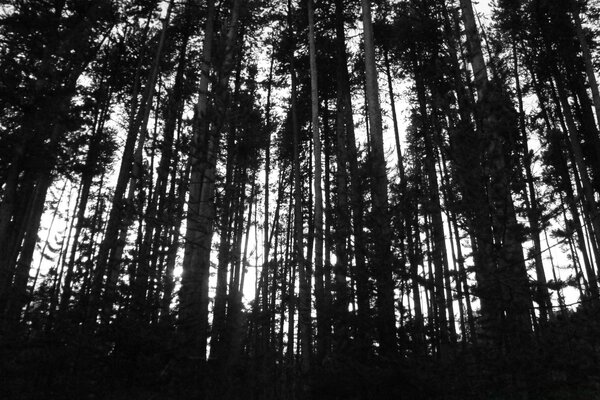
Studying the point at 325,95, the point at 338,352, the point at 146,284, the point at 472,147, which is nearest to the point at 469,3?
the point at 472,147

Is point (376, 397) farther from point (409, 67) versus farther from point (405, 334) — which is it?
point (409, 67)

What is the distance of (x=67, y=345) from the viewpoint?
3.75 meters

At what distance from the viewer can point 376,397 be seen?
425 cm

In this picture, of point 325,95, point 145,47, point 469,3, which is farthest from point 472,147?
point 145,47

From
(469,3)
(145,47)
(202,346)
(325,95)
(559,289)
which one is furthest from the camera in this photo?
(325,95)

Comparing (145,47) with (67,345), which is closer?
(67,345)

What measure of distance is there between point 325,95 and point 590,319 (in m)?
10.9

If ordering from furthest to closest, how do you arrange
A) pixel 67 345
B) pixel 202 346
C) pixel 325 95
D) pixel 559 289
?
pixel 325 95
pixel 202 346
pixel 559 289
pixel 67 345

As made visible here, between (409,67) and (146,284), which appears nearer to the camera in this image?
(146,284)

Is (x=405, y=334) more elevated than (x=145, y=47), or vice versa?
(x=145, y=47)

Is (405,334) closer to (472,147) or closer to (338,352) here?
(338,352)

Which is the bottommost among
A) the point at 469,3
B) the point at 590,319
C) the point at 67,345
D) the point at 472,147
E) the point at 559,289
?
the point at 67,345

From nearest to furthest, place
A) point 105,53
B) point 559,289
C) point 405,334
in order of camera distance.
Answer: point 559,289 → point 405,334 → point 105,53

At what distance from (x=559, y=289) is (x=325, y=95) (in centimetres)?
1028
